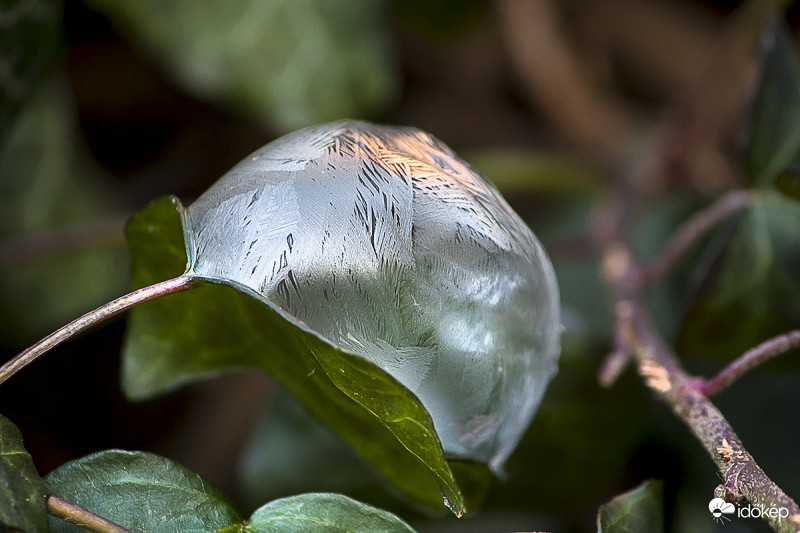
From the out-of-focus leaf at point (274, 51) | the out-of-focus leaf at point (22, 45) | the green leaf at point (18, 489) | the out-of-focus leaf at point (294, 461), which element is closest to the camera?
the green leaf at point (18, 489)

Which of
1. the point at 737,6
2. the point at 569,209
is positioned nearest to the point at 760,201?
the point at 569,209

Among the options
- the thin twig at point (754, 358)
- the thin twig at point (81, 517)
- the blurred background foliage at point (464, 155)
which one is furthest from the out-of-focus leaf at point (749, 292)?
the thin twig at point (81, 517)

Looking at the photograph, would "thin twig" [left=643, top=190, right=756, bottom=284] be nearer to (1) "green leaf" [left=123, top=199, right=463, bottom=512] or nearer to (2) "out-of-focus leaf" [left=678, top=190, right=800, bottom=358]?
(2) "out-of-focus leaf" [left=678, top=190, right=800, bottom=358]


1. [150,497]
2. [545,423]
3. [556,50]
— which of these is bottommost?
[545,423]

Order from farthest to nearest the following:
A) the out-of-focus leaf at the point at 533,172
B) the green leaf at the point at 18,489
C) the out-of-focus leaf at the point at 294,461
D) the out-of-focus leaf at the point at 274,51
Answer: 1. the out-of-focus leaf at the point at 533,172
2. the out-of-focus leaf at the point at 274,51
3. the out-of-focus leaf at the point at 294,461
4. the green leaf at the point at 18,489

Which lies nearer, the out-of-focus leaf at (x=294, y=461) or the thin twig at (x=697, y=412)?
the thin twig at (x=697, y=412)

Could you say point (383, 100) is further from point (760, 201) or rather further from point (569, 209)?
point (760, 201)

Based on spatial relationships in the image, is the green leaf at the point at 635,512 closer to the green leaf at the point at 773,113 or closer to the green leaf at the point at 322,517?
the green leaf at the point at 322,517

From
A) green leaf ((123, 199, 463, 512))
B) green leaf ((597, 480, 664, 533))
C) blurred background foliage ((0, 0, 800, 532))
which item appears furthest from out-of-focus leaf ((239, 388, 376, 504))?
green leaf ((597, 480, 664, 533))
